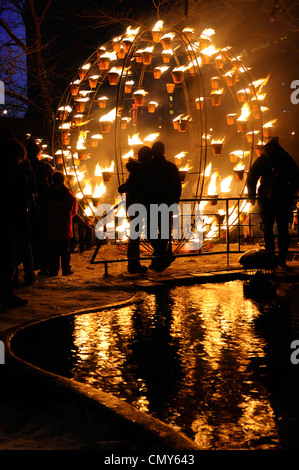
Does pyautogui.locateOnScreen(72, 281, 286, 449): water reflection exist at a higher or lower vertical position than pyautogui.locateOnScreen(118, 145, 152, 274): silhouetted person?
lower

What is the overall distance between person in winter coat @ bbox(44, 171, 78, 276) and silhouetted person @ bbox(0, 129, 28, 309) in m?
2.22

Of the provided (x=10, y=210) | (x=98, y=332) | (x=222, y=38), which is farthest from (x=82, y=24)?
(x=98, y=332)

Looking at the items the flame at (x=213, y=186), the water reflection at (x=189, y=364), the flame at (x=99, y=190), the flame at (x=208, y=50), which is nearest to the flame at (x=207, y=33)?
the flame at (x=208, y=50)

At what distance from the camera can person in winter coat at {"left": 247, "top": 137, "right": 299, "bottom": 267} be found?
33.1ft

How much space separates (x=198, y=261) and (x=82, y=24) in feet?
46.7

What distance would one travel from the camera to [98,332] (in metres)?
5.93

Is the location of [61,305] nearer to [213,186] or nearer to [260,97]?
[213,186]

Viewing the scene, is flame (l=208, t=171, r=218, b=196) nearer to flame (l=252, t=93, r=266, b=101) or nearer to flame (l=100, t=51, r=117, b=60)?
flame (l=252, t=93, r=266, b=101)

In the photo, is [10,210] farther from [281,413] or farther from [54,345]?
[281,413]

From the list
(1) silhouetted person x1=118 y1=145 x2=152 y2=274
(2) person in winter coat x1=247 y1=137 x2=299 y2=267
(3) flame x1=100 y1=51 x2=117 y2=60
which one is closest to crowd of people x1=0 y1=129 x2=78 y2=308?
(1) silhouetted person x1=118 y1=145 x2=152 y2=274

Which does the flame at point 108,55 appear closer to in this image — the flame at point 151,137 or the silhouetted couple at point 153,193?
the flame at point 151,137

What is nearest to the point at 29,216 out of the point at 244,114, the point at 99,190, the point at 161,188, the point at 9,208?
the point at 9,208

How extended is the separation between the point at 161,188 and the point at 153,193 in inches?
5.9

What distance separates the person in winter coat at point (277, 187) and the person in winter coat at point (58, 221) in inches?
122
